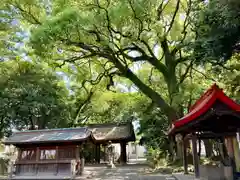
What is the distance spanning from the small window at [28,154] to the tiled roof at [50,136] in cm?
82

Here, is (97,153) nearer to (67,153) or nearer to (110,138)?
(110,138)

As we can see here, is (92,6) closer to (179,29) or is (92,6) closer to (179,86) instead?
(179,29)

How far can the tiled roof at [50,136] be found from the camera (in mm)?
14008

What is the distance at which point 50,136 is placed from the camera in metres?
14.9

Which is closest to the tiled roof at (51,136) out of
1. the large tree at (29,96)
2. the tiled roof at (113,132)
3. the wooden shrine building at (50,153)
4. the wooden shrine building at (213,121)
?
the wooden shrine building at (50,153)

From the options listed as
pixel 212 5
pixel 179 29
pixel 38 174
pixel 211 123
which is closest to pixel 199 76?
pixel 179 29

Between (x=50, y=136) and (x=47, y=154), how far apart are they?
1143mm

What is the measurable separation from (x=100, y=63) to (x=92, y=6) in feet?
17.5

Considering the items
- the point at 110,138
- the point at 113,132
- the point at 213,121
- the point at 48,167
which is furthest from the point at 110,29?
the point at 113,132

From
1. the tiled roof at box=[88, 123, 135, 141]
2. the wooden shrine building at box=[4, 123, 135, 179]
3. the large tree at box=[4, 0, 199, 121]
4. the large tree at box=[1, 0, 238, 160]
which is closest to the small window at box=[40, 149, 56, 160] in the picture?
the wooden shrine building at box=[4, 123, 135, 179]

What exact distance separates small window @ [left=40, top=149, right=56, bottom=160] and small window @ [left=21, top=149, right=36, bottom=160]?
574 mm

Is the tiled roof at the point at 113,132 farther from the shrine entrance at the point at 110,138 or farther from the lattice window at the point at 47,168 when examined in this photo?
the lattice window at the point at 47,168

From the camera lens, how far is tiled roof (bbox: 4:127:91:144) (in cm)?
1401

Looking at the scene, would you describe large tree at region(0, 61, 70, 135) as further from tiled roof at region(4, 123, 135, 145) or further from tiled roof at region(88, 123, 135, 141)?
tiled roof at region(88, 123, 135, 141)
